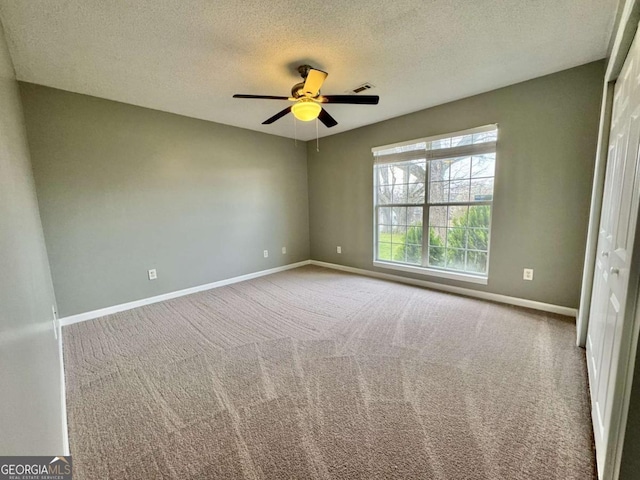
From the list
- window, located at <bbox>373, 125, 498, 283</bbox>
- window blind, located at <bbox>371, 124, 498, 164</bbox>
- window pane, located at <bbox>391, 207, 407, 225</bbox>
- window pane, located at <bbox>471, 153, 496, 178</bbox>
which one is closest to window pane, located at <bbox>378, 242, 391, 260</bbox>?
window, located at <bbox>373, 125, 498, 283</bbox>

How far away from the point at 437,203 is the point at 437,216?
0.17m

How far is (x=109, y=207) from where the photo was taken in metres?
2.96

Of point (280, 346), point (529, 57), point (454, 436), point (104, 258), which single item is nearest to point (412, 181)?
point (529, 57)

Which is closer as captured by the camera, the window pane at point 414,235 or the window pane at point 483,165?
the window pane at point 483,165

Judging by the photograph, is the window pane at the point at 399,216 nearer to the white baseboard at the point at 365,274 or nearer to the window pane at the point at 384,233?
the window pane at the point at 384,233

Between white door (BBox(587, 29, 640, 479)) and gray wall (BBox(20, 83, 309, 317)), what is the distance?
386 centimetres

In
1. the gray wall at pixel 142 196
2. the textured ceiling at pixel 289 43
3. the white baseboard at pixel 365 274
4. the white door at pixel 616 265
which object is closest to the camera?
the white door at pixel 616 265

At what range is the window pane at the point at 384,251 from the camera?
409cm

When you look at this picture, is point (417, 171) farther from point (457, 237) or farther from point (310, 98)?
point (310, 98)

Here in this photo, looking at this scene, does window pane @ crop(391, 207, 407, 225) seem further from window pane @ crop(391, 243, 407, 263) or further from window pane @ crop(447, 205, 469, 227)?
window pane @ crop(447, 205, 469, 227)

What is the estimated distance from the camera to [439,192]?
343 cm

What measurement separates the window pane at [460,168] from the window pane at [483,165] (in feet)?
0.18

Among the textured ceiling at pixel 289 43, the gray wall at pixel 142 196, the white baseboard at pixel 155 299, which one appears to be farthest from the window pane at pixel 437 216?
the white baseboard at pixel 155 299

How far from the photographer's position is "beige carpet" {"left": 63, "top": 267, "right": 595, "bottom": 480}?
125 cm
